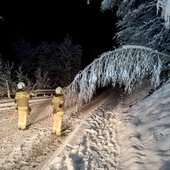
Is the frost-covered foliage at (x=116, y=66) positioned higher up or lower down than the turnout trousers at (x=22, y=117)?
higher up

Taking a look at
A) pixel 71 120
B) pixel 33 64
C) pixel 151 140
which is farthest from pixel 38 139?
pixel 33 64

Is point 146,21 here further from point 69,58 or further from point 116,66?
point 69,58

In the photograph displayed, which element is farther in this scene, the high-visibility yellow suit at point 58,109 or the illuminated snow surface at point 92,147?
the high-visibility yellow suit at point 58,109

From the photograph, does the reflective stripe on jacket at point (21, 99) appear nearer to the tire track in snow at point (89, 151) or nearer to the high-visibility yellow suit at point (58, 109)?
the high-visibility yellow suit at point (58, 109)

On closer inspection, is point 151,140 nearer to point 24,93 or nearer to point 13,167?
point 13,167

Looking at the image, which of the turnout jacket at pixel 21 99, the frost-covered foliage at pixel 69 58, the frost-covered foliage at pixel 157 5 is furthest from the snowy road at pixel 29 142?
the frost-covered foliage at pixel 69 58

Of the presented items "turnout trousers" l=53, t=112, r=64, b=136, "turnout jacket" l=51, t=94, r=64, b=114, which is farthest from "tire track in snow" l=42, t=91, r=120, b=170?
"turnout jacket" l=51, t=94, r=64, b=114

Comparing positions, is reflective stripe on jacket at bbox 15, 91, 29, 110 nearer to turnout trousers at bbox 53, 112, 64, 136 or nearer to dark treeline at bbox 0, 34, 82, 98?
turnout trousers at bbox 53, 112, 64, 136

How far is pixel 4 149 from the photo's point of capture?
470cm

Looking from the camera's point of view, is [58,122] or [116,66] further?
[58,122]

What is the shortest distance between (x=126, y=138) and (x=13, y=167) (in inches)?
150

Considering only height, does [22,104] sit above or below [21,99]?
below

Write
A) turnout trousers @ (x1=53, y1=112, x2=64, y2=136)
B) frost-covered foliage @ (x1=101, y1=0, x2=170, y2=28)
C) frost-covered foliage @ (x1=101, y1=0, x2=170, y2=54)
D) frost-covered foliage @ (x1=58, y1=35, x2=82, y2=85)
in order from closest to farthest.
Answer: frost-covered foliage @ (x1=101, y1=0, x2=170, y2=28), turnout trousers @ (x1=53, y1=112, x2=64, y2=136), frost-covered foliage @ (x1=101, y1=0, x2=170, y2=54), frost-covered foliage @ (x1=58, y1=35, x2=82, y2=85)

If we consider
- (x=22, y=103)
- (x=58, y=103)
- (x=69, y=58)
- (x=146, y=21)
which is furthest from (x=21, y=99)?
(x=69, y=58)
